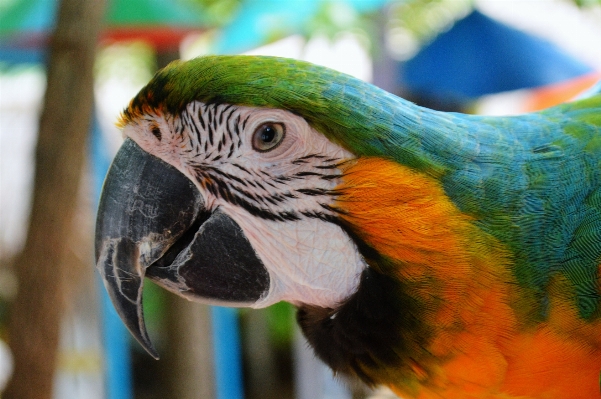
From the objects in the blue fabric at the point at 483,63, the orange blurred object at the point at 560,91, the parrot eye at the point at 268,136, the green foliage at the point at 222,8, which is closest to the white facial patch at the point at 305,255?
the parrot eye at the point at 268,136

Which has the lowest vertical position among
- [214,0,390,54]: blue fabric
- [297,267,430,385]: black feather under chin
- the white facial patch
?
[297,267,430,385]: black feather under chin

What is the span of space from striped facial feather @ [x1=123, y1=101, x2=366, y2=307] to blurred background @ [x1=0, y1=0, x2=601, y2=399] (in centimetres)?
45

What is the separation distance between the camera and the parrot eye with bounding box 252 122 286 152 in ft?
3.92

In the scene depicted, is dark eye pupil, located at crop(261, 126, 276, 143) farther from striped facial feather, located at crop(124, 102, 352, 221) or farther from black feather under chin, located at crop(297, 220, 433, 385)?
black feather under chin, located at crop(297, 220, 433, 385)

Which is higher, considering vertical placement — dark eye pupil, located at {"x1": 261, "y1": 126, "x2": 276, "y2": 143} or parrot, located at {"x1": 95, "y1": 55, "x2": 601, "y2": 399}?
dark eye pupil, located at {"x1": 261, "y1": 126, "x2": 276, "y2": 143}

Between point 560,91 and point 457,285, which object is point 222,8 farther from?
point 560,91

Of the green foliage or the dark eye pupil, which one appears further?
the green foliage

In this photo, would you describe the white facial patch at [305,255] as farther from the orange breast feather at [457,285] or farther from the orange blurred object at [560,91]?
the orange blurred object at [560,91]

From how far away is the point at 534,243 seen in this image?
123cm

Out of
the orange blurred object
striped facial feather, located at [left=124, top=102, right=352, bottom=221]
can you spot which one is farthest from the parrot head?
the orange blurred object

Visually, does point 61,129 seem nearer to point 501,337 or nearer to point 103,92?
point 501,337

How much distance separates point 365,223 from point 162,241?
1.47 feet

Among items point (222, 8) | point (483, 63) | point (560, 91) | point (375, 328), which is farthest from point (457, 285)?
point (560, 91)

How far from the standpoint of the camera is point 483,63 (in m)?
5.59
